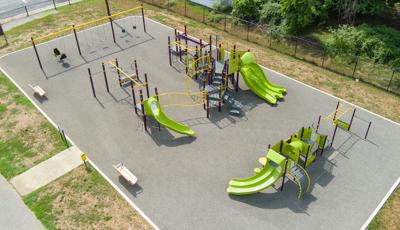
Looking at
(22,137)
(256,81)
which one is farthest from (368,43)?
(22,137)

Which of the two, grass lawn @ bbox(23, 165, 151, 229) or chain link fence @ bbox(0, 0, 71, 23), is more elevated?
chain link fence @ bbox(0, 0, 71, 23)

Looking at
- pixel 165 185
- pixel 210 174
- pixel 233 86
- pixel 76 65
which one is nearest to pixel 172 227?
pixel 165 185

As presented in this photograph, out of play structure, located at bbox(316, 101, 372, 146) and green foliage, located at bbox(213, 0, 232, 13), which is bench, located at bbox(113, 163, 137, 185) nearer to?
play structure, located at bbox(316, 101, 372, 146)

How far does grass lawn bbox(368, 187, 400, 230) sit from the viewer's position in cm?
1202

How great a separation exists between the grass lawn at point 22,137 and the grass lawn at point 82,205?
6.13ft

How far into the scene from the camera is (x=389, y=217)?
486 inches

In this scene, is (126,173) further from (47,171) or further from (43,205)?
(47,171)

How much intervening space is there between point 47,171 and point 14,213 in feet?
7.02

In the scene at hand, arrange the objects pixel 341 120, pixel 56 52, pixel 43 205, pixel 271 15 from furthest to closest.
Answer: pixel 271 15 < pixel 56 52 < pixel 341 120 < pixel 43 205

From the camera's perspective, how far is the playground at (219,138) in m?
12.6

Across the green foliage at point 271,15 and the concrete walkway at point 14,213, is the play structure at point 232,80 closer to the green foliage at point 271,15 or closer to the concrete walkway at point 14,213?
the green foliage at point 271,15

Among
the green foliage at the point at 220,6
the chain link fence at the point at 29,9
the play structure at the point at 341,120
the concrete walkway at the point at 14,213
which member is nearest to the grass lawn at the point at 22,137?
the concrete walkway at the point at 14,213

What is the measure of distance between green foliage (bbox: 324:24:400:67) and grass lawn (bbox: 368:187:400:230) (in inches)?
428

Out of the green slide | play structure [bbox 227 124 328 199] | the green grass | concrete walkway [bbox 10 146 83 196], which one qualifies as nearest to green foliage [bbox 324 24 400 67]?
play structure [bbox 227 124 328 199]
